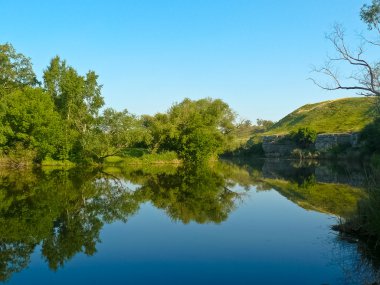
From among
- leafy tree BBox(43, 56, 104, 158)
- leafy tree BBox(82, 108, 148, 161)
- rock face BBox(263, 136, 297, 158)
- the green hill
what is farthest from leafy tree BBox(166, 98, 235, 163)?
rock face BBox(263, 136, 297, 158)

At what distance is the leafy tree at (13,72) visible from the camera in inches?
2418

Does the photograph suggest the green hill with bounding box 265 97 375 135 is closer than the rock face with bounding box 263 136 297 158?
Yes

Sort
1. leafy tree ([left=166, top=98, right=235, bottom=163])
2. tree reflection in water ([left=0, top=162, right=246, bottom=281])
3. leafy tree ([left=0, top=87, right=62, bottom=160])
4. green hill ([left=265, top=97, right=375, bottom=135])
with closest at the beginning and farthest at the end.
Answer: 1. tree reflection in water ([left=0, top=162, right=246, bottom=281])
2. leafy tree ([left=0, top=87, right=62, bottom=160])
3. leafy tree ([left=166, top=98, right=235, bottom=163])
4. green hill ([left=265, top=97, right=375, bottom=135])

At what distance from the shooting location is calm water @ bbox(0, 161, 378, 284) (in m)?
11.0

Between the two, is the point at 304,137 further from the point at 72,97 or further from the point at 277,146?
the point at 72,97

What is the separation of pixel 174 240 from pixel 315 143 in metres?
95.3

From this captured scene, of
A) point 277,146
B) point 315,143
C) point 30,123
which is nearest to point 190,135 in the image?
point 30,123

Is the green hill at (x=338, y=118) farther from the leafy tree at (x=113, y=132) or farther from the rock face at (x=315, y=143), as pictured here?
the leafy tree at (x=113, y=132)

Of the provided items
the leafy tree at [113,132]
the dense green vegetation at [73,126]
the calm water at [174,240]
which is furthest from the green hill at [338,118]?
the calm water at [174,240]

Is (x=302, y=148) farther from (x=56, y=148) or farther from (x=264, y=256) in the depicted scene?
(x=264, y=256)

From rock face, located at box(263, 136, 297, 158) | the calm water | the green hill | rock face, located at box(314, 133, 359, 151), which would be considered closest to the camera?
the calm water

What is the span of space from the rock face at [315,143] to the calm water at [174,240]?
7139 centimetres

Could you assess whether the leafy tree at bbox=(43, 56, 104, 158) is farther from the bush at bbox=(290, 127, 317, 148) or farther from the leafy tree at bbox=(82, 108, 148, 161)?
the bush at bbox=(290, 127, 317, 148)

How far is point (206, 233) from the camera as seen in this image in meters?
16.1
